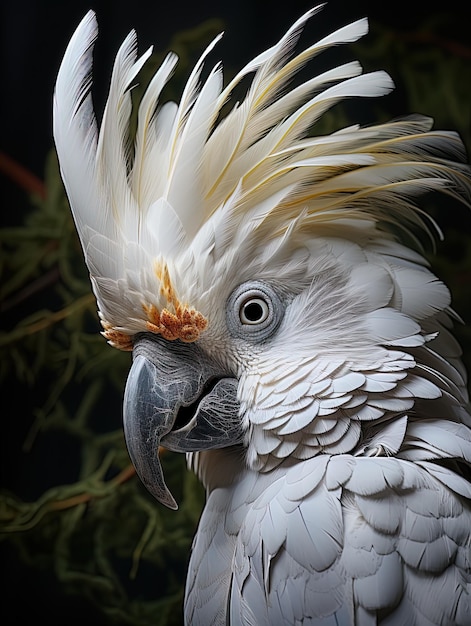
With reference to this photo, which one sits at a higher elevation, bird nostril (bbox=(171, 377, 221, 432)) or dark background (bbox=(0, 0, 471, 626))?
dark background (bbox=(0, 0, 471, 626))

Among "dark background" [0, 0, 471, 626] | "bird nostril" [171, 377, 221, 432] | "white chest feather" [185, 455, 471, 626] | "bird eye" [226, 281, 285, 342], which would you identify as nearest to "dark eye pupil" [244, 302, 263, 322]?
"bird eye" [226, 281, 285, 342]

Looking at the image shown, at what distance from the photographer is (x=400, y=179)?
998 millimetres

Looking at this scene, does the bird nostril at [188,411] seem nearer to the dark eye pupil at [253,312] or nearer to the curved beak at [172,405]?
Answer: the curved beak at [172,405]

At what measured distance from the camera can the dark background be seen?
5.16 feet

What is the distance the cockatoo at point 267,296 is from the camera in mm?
921

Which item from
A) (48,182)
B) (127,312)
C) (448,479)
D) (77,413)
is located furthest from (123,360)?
(448,479)

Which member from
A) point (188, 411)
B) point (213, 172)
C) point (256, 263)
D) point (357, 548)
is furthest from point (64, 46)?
point (357, 548)

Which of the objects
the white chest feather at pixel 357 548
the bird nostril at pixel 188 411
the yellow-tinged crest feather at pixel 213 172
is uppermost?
the yellow-tinged crest feather at pixel 213 172

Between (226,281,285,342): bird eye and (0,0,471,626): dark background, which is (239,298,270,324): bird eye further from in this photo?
(0,0,471,626): dark background

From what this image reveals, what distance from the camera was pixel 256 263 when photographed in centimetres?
98

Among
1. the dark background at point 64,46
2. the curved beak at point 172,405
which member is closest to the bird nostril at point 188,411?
the curved beak at point 172,405

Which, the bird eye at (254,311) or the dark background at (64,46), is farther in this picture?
the dark background at (64,46)

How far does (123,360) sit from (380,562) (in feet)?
3.01

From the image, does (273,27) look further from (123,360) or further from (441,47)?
(123,360)
